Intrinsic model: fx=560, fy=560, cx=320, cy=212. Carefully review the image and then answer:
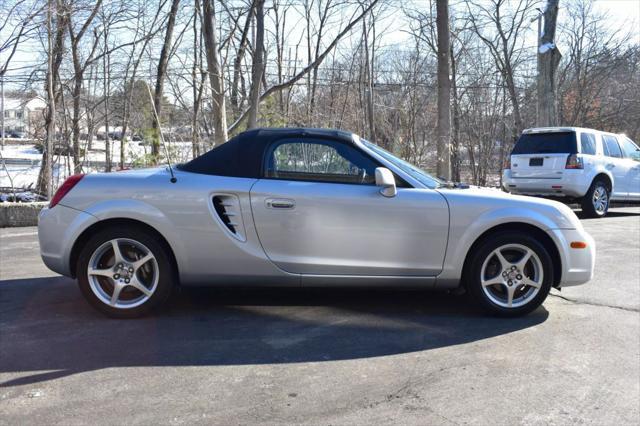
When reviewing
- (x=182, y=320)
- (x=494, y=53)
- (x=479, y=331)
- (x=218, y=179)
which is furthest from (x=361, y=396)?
(x=494, y=53)

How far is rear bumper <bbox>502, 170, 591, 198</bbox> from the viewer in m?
11.0

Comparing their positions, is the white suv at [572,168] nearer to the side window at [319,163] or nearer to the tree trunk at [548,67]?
the tree trunk at [548,67]

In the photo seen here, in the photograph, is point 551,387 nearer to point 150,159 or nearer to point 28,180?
point 150,159

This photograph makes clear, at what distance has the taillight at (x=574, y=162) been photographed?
36.2 feet

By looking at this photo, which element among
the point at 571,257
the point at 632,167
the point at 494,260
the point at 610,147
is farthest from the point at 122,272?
the point at 632,167

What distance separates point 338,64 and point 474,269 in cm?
1737

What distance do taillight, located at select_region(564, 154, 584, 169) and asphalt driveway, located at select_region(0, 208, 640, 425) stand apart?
6.23 metres

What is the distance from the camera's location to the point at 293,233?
439cm

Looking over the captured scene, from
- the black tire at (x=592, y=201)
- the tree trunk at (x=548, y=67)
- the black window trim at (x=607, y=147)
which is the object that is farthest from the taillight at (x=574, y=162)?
the tree trunk at (x=548, y=67)

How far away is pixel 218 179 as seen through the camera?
447cm

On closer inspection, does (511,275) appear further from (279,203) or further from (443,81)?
(443,81)

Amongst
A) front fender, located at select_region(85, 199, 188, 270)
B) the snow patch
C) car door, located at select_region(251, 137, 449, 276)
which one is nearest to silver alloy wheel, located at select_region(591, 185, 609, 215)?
the snow patch

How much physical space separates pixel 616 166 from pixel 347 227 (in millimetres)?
9637

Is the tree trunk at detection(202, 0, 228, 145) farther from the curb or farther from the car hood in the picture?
the car hood
